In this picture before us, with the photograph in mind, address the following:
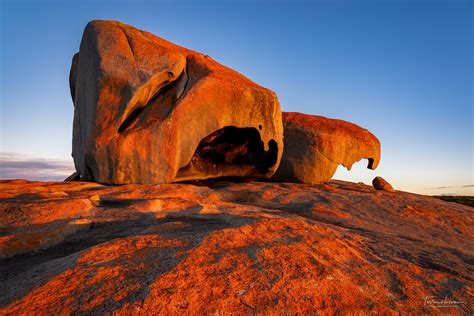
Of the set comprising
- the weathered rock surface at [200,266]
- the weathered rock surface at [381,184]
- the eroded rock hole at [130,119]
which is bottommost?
the weathered rock surface at [200,266]

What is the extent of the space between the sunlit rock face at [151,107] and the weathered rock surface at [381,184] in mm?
4815

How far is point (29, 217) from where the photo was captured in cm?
351

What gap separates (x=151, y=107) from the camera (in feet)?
24.5

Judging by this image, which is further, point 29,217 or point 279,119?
point 279,119

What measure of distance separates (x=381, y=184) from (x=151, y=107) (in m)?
8.08

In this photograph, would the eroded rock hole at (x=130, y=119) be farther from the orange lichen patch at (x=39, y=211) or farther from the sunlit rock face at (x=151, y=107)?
the orange lichen patch at (x=39, y=211)

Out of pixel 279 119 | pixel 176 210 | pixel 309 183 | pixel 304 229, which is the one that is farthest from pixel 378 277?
pixel 309 183

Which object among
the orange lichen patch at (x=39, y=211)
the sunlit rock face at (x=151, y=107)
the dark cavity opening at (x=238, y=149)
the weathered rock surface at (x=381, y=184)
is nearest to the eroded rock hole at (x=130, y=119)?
the sunlit rock face at (x=151, y=107)

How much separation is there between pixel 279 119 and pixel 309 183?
94.9 inches

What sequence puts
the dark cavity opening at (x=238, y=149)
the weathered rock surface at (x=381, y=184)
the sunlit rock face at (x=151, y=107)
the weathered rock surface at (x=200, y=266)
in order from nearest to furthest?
1. the weathered rock surface at (x=200, y=266)
2. the sunlit rock face at (x=151, y=107)
3. the dark cavity opening at (x=238, y=149)
4. the weathered rock surface at (x=381, y=184)

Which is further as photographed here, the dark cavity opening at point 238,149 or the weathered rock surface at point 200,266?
the dark cavity opening at point 238,149

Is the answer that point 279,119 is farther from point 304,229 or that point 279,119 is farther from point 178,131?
point 304,229

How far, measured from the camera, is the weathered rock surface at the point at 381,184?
11.4 m

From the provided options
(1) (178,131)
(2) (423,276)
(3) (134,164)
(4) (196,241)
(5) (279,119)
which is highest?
(5) (279,119)
